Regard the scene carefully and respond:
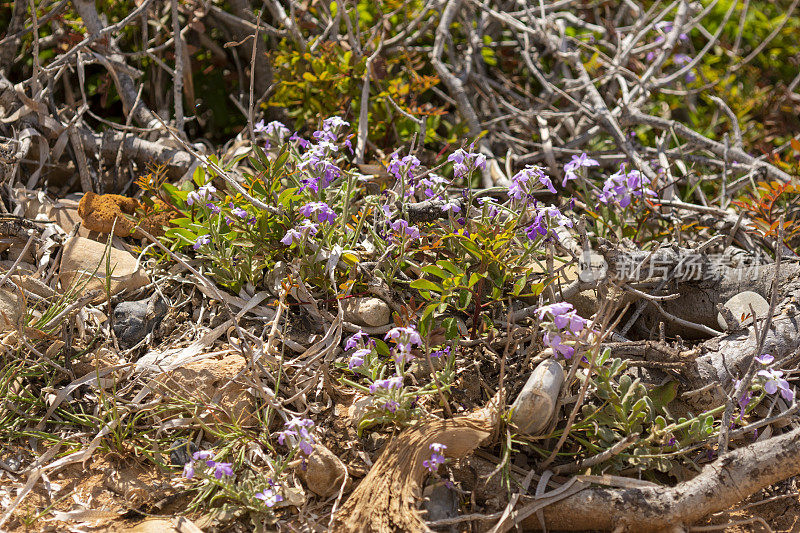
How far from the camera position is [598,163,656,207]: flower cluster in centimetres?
290

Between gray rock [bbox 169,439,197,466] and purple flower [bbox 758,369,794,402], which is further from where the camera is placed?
gray rock [bbox 169,439,197,466]

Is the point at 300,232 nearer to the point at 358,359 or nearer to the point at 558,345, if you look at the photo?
the point at 358,359

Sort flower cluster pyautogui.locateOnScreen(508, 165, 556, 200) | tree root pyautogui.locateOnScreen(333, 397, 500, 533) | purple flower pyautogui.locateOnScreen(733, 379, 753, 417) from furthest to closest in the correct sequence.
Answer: flower cluster pyautogui.locateOnScreen(508, 165, 556, 200)
purple flower pyautogui.locateOnScreen(733, 379, 753, 417)
tree root pyautogui.locateOnScreen(333, 397, 500, 533)

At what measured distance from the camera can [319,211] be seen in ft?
8.34

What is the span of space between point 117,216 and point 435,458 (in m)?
1.76

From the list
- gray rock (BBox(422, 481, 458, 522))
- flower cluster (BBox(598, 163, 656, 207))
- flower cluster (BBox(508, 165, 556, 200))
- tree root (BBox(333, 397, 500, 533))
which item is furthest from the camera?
flower cluster (BBox(598, 163, 656, 207))

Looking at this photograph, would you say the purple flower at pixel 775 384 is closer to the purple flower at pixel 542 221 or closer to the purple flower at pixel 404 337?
the purple flower at pixel 542 221

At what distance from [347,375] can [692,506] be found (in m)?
1.19

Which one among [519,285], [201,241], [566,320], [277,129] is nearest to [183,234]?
[201,241]

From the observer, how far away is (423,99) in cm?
418

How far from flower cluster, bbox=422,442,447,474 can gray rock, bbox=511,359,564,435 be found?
0.27 metres

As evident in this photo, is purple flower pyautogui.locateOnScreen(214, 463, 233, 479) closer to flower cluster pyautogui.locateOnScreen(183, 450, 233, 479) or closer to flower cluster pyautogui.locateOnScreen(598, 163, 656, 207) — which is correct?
flower cluster pyautogui.locateOnScreen(183, 450, 233, 479)

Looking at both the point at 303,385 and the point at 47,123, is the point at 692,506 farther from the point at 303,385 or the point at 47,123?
the point at 47,123

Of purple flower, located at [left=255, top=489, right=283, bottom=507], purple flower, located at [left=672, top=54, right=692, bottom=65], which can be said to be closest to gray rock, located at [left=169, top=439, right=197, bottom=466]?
purple flower, located at [left=255, top=489, right=283, bottom=507]
